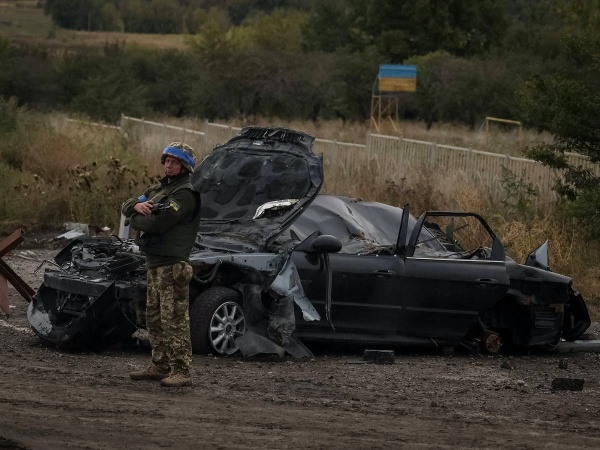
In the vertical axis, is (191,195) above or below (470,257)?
above

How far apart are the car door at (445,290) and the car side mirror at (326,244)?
87 centimetres

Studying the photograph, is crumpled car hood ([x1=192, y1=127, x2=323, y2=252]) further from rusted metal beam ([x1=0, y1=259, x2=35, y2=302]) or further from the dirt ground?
rusted metal beam ([x1=0, y1=259, x2=35, y2=302])

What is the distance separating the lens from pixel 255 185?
13.4 meters

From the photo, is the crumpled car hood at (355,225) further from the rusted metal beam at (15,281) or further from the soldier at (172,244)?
the rusted metal beam at (15,281)

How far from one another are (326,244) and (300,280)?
396mm

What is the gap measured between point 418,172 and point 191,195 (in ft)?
43.1

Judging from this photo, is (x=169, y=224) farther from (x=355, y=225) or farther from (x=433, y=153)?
(x=433, y=153)

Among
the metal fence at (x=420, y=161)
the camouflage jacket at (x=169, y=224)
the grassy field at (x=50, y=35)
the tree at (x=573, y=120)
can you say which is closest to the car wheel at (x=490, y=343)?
the camouflage jacket at (x=169, y=224)

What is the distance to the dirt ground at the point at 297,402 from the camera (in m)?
8.12

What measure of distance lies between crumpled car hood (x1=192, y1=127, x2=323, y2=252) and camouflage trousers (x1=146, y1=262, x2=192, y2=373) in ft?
6.55

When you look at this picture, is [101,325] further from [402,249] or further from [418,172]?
[418,172]

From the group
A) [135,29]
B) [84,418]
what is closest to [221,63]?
[84,418]

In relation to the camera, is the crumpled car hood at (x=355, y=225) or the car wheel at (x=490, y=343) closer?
the crumpled car hood at (x=355, y=225)

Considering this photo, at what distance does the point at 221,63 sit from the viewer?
6400cm
